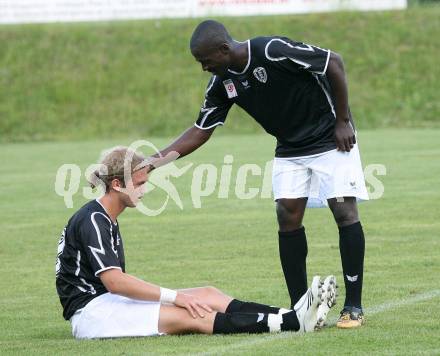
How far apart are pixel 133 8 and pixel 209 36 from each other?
32.1 meters

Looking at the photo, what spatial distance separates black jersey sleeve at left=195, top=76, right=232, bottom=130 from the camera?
8.05m

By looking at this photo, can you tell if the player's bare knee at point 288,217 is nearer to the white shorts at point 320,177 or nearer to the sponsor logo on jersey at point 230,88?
the white shorts at point 320,177

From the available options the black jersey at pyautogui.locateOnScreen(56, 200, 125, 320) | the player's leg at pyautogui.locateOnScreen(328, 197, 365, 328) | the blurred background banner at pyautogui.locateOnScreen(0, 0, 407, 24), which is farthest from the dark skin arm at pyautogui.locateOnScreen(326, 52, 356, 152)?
the blurred background banner at pyautogui.locateOnScreen(0, 0, 407, 24)

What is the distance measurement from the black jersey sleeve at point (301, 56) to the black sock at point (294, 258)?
1.21 m

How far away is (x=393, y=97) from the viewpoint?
35219 mm

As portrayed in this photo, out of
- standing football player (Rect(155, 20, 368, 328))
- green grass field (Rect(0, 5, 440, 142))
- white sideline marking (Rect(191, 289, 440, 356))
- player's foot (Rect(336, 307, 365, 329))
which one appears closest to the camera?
white sideline marking (Rect(191, 289, 440, 356))

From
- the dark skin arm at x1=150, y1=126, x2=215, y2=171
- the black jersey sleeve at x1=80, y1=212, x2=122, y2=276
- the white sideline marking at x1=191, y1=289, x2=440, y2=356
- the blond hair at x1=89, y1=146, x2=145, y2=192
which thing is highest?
the dark skin arm at x1=150, y1=126, x2=215, y2=171

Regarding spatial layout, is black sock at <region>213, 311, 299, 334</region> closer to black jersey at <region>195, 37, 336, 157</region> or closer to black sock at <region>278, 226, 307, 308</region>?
black sock at <region>278, 226, 307, 308</region>

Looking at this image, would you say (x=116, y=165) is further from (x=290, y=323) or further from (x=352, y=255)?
(x=352, y=255)

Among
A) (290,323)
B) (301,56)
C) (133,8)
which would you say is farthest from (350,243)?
(133,8)

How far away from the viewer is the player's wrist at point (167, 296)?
23.4 feet

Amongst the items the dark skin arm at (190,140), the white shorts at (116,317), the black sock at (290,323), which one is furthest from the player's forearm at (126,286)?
the dark skin arm at (190,140)

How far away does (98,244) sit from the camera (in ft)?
23.1

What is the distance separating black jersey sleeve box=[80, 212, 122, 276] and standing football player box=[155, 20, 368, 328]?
50.3 inches
